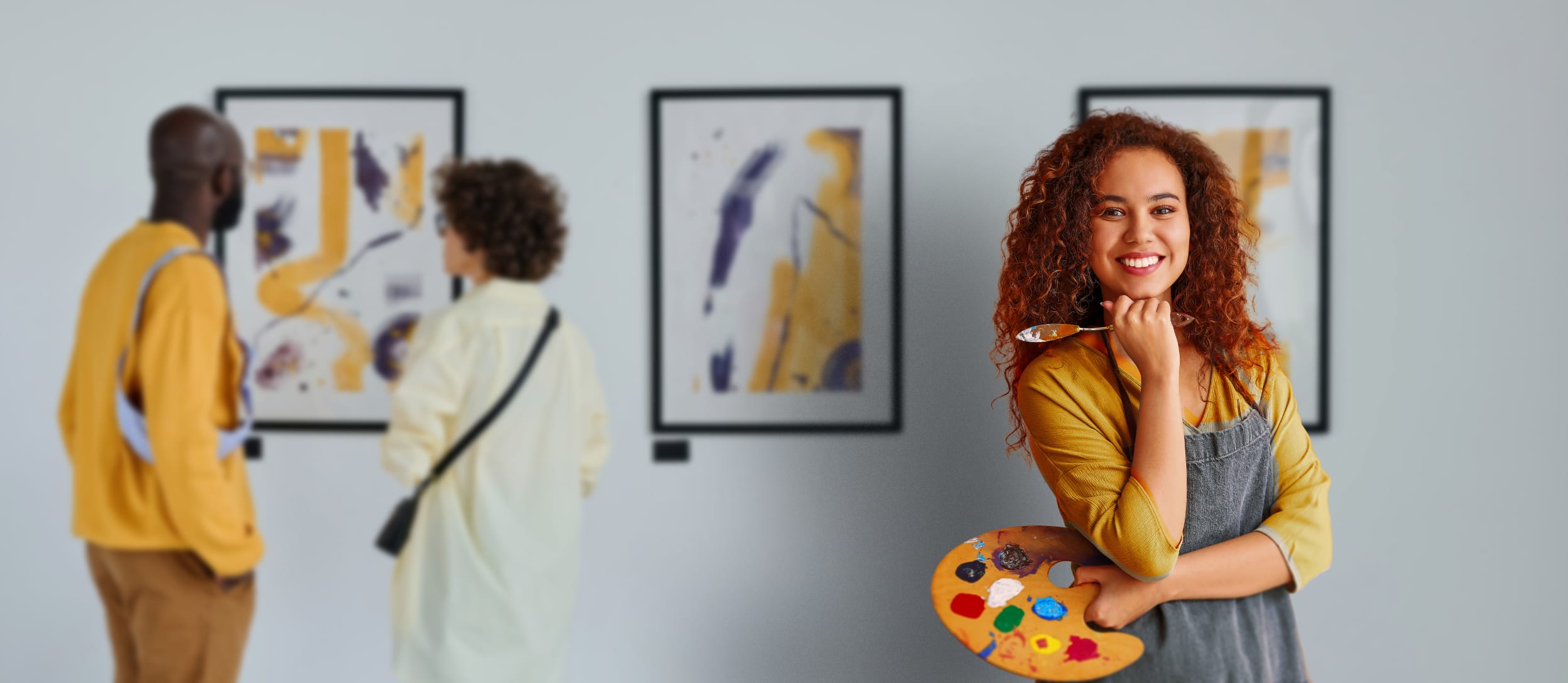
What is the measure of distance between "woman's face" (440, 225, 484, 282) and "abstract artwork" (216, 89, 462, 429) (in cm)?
6

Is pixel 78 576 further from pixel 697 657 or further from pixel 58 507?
pixel 697 657

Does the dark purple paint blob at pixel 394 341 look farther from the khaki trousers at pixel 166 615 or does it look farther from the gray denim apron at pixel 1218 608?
the gray denim apron at pixel 1218 608

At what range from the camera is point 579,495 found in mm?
1485

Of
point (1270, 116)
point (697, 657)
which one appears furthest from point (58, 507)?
point (1270, 116)

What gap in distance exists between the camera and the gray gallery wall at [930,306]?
1580 mm

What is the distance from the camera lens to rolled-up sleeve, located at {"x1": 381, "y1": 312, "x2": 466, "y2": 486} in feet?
4.38

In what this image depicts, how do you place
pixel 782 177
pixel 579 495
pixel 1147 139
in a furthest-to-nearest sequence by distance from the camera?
Answer: pixel 782 177 < pixel 579 495 < pixel 1147 139

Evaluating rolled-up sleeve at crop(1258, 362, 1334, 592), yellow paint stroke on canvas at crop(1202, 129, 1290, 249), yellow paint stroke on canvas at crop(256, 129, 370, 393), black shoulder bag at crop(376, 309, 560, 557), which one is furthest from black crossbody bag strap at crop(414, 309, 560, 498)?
yellow paint stroke on canvas at crop(1202, 129, 1290, 249)

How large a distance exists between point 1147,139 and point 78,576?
1.98m

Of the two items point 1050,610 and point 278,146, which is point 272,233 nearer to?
point 278,146

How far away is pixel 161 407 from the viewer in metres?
1.23

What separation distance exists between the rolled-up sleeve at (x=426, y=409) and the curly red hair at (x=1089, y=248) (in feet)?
2.89

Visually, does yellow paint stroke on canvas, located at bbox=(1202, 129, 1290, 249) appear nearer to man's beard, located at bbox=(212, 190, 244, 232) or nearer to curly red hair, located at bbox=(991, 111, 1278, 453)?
curly red hair, located at bbox=(991, 111, 1278, 453)

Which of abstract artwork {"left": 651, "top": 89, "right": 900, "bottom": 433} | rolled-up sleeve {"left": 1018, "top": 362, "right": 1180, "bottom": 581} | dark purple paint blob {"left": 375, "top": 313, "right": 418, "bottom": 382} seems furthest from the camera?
abstract artwork {"left": 651, "top": 89, "right": 900, "bottom": 433}
